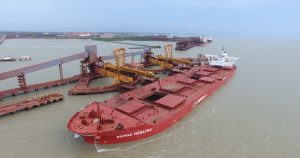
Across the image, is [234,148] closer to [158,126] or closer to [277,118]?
[158,126]

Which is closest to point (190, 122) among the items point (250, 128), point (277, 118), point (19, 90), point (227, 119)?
point (227, 119)

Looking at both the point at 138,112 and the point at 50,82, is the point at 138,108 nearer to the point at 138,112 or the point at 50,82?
the point at 138,112

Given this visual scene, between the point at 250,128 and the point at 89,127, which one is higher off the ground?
the point at 89,127

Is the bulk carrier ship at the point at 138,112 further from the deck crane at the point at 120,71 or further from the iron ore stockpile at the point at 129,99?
the deck crane at the point at 120,71

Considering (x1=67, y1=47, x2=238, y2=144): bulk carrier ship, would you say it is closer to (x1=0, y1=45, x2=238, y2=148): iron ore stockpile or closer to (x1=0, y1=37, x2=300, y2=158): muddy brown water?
(x1=0, y1=45, x2=238, y2=148): iron ore stockpile

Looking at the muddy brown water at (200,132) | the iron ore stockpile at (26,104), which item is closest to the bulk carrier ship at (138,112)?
the muddy brown water at (200,132)

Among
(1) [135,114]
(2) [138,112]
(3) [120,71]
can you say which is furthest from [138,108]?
(3) [120,71]
